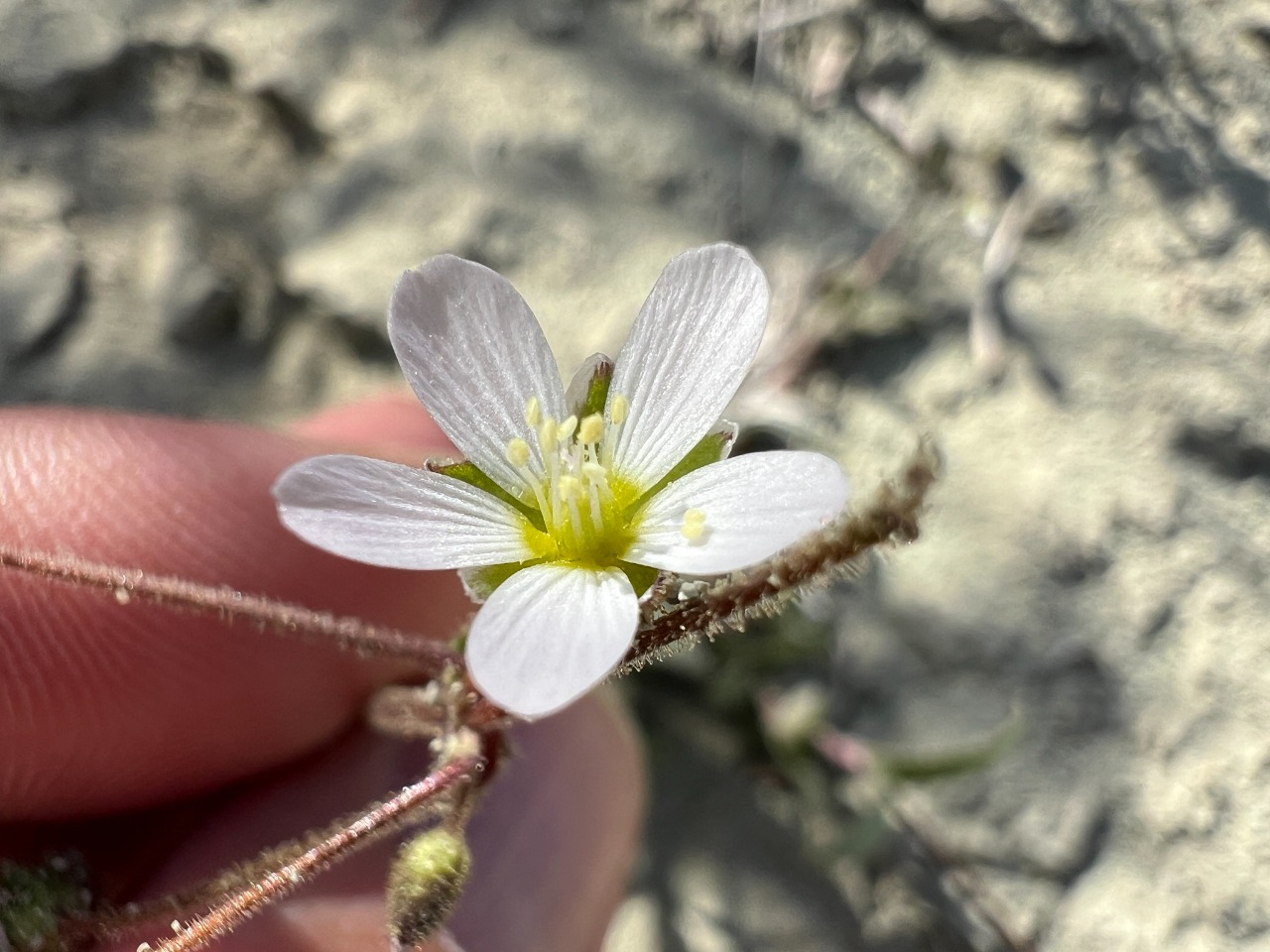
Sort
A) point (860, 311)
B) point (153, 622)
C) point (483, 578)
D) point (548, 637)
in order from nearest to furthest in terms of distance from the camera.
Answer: point (548, 637) < point (483, 578) < point (153, 622) < point (860, 311)

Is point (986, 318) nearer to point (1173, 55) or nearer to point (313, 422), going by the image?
point (1173, 55)

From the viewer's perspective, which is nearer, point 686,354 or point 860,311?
point 686,354

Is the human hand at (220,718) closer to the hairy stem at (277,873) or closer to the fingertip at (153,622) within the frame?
the fingertip at (153,622)

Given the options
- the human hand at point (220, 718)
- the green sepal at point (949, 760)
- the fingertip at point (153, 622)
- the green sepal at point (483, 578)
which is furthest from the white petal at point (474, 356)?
the green sepal at point (949, 760)

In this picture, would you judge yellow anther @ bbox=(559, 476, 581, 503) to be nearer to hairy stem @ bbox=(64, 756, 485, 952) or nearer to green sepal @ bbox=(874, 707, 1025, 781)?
hairy stem @ bbox=(64, 756, 485, 952)

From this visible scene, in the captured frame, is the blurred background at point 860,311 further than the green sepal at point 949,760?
Yes

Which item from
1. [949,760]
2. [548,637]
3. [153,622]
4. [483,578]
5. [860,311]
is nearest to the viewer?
[548,637]

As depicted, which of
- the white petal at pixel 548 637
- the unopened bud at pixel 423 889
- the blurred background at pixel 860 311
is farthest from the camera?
the blurred background at pixel 860 311

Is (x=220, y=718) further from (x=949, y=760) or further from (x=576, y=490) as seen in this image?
A: (x=949, y=760)

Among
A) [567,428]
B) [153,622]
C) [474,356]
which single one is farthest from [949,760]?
[153,622]
